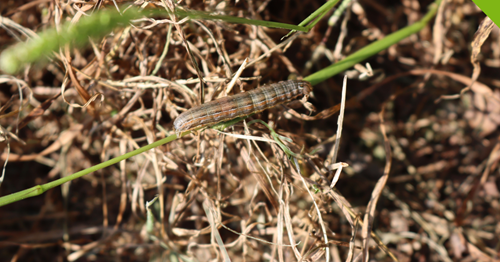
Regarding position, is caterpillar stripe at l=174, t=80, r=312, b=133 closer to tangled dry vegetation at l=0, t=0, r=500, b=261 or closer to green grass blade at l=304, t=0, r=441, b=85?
green grass blade at l=304, t=0, r=441, b=85

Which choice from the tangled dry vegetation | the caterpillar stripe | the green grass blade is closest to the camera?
the caterpillar stripe

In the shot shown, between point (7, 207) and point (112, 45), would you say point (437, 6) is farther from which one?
point (7, 207)

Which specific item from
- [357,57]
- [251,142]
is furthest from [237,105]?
[357,57]

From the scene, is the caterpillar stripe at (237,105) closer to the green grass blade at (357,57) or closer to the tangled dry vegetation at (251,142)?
the green grass blade at (357,57)

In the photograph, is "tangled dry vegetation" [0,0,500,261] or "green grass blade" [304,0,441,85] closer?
"green grass blade" [304,0,441,85]

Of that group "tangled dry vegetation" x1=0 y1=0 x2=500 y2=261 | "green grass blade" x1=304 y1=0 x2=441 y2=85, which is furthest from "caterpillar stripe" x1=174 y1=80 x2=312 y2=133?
"tangled dry vegetation" x1=0 y1=0 x2=500 y2=261

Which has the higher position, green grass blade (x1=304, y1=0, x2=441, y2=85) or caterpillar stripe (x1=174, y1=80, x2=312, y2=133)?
green grass blade (x1=304, y1=0, x2=441, y2=85)
